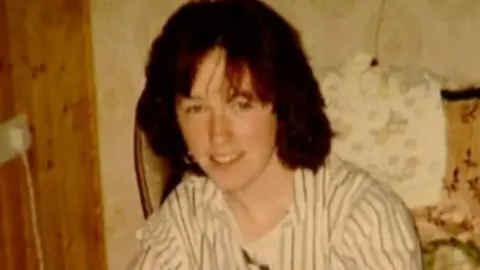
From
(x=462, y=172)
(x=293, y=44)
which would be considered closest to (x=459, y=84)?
(x=462, y=172)

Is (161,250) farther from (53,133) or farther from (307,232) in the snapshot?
(53,133)

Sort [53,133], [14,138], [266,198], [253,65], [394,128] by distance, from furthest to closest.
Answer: [53,133]
[14,138]
[394,128]
[266,198]
[253,65]

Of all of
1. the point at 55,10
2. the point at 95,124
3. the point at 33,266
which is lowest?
the point at 33,266

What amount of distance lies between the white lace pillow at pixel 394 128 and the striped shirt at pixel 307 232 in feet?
0.31

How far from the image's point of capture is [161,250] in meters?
1.57

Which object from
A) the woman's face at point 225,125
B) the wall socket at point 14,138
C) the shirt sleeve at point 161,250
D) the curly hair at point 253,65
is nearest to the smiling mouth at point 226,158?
the woman's face at point 225,125

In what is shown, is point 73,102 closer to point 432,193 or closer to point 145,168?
point 145,168

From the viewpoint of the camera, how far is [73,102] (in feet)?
6.38

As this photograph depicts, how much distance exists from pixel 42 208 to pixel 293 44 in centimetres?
75

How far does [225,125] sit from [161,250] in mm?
311

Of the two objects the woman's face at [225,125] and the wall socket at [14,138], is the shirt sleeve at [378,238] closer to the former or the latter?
the woman's face at [225,125]

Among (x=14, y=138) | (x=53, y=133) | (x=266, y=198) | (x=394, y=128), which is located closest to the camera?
(x=266, y=198)

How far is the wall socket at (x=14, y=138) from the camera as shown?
1.73m

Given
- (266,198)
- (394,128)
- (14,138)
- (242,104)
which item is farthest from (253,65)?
(14,138)
